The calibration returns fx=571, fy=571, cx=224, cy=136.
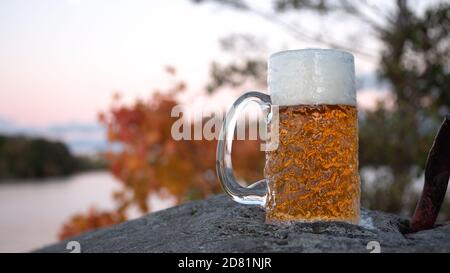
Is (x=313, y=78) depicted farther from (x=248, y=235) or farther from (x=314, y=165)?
(x=248, y=235)

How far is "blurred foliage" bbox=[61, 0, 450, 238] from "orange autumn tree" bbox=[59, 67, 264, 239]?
0.02 metres

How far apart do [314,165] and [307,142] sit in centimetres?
9

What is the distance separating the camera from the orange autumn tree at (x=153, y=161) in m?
10.0

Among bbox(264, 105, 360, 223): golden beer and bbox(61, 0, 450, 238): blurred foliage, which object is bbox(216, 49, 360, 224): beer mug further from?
bbox(61, 0, 450, 238): blurred foliage

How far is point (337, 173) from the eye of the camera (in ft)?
7.22

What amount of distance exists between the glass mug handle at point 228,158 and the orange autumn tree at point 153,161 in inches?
287

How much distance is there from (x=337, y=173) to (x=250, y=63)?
750 centimetres

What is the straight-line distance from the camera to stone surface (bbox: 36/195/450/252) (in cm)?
196

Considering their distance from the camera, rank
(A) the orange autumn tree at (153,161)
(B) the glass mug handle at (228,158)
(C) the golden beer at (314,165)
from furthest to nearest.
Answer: (A) the orange autumn tree at (153,161)
(B) the glass mug handle at (228,158)
(C) the golden beer at (314,165)

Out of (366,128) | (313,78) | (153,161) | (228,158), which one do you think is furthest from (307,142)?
(153,161)

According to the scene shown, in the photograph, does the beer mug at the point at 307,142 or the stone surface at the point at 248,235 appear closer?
the stone surface at the point at 248,235

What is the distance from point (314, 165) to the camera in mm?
2182

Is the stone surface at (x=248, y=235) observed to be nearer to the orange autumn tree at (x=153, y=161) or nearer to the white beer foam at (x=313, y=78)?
the white beer foam at (x=313, y=78)

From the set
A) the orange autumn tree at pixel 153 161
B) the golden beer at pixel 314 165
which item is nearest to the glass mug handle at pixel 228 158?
the golden beer at pixel 314 165
